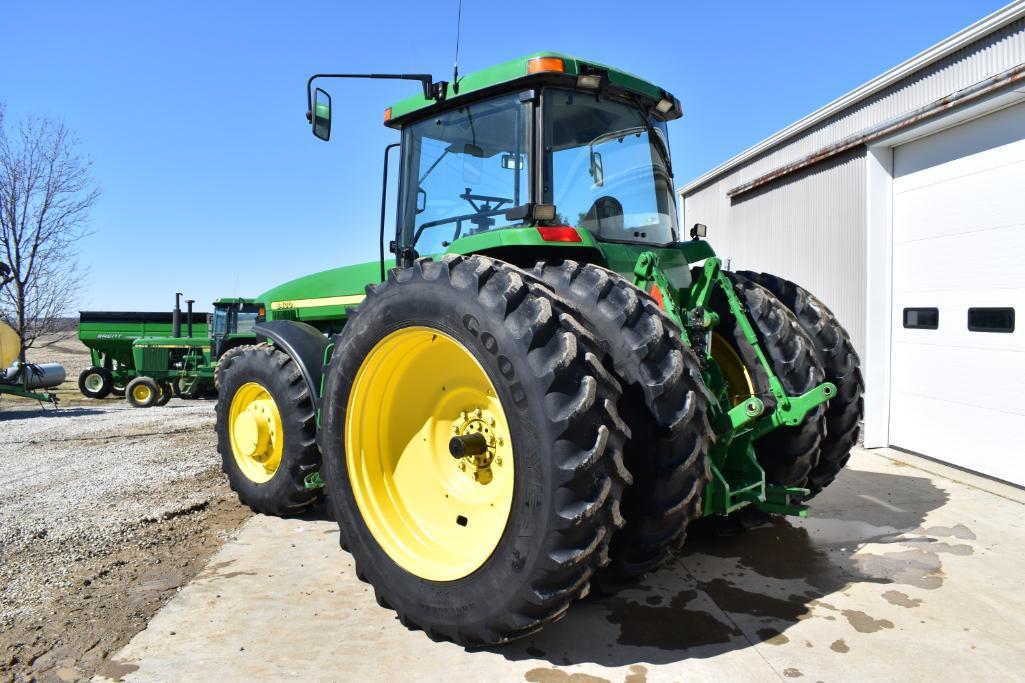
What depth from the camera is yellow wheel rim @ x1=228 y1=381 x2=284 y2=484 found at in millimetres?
4602

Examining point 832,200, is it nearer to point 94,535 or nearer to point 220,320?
point 94,535

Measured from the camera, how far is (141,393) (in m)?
14.5

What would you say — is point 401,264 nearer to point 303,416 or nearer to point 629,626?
point 303,416

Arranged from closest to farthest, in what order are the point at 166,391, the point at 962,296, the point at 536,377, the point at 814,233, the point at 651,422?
the point at 536,377 → the point at 651,422 → the point at 962,296 → the point at 814,233 → the point at 166,391

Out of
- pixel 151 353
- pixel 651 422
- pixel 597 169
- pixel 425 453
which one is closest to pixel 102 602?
pixel 425 453

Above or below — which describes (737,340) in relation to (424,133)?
below

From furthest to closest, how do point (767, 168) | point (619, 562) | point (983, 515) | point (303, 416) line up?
point (767, 168) → point (983, 515) → point (303, 416) → point (619, 562)

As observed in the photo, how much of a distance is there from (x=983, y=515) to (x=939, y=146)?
3.58 m

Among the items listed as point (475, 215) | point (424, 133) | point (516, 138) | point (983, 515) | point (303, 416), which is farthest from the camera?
point (983, 515)

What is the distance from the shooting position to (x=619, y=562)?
267 cm

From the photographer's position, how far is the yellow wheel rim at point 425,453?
2.93 metres

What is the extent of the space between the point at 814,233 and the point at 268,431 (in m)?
6.62

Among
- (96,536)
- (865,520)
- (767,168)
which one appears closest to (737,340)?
(865,520)

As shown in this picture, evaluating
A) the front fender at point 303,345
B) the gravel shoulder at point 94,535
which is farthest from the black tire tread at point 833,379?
the gravel shoulder at point 94,535
